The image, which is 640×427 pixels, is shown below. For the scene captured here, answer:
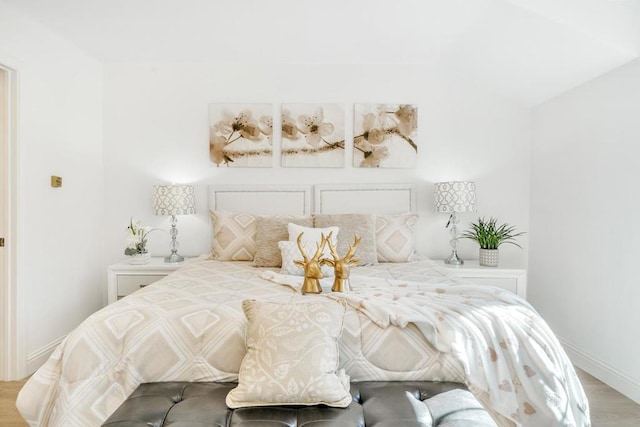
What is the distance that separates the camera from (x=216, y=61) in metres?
3.63

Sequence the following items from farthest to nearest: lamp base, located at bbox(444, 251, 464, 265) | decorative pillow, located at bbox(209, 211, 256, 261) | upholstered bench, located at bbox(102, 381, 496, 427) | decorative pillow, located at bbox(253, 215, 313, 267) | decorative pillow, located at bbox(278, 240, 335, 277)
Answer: lamp base, located at bbox(444, 251, 464, 265) < decorative pillow, located at bbox(209, 211, 256, 261) < decorative pillow, located at bbox(253, 215, 313, 267) < decorative pillow, located at bbox(278, 240, 335, 277) < upholstered bench, located at bbox(102, 381, 496, 427)

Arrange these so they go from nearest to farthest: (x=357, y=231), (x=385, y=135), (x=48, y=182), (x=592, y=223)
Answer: (x=592, y=223), (x=48, y=182), (x=357, y=231), (x=385, y=135)

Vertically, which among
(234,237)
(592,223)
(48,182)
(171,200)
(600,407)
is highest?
(48,182)

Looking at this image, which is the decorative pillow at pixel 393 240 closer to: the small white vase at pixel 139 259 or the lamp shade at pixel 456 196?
the lamp shade at pixel 456 196

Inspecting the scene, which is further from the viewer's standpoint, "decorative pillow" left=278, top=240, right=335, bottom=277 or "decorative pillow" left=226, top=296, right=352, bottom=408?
"decorative pillow" left=278, top=240, right=335, bottom=277

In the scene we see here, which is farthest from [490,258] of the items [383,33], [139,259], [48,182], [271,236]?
[48,182]

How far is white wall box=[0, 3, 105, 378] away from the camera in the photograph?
107 inches

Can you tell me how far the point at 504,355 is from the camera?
1.63 meters

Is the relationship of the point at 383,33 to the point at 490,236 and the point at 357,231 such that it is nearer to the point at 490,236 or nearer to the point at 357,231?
the point at 357,231

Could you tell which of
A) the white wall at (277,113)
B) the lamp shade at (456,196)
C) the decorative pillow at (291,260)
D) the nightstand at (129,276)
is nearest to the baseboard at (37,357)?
the nightstand at (129,276)

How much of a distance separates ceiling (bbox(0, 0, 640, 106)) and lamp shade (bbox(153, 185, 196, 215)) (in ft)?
4.00

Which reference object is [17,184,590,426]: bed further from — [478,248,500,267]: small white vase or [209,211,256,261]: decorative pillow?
[478,248,500,267]: small white vase

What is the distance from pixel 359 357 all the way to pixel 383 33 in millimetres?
2505

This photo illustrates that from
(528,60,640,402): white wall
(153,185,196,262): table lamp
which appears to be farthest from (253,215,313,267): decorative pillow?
(528,60,640,402): white wall
